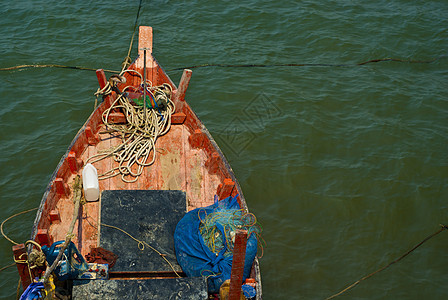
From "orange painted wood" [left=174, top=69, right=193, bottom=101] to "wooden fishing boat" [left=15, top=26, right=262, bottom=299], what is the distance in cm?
3

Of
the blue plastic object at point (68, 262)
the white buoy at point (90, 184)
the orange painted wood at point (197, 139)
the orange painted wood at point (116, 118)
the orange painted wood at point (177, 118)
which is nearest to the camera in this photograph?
the blue plastic object at point (68, 262)

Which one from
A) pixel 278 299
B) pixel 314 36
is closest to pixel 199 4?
pixel 314 36

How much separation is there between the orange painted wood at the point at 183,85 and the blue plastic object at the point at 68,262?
434cm

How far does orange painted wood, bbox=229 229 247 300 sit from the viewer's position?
4488 mm

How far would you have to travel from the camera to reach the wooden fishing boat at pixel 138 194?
590 centimetres

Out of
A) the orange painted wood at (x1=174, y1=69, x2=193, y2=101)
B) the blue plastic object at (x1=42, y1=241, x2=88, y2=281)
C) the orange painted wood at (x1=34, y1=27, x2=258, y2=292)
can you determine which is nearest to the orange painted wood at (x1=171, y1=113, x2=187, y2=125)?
the orange painted wood at (x1=34, y1=27, x2=258, y2=292)

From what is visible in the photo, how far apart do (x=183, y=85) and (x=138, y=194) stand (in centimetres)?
292

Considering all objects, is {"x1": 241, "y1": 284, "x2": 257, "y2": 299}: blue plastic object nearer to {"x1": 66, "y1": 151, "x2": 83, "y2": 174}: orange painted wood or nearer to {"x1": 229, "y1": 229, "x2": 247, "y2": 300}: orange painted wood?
{"x1": 229, "y1": 229, "x2": 247, "y2": 300}: orange painted wood

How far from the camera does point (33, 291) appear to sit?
458cm

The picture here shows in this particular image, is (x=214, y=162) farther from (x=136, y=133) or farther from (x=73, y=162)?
(x=73, y=162)

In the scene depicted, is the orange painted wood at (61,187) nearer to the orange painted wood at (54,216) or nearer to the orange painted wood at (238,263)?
the orange painted wood at (54,216)

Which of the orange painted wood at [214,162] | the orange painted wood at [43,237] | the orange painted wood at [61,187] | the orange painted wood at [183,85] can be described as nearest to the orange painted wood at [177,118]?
the orange painted wood at [183,85]

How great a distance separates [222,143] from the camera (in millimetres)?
10914

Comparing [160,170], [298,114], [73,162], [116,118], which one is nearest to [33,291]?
[73,162]
